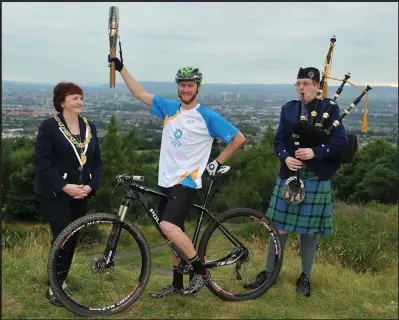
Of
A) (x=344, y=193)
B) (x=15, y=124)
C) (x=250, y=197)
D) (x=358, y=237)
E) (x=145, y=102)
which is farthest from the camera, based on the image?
(x=15, y=124)

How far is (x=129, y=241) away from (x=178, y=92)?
4.71 feet

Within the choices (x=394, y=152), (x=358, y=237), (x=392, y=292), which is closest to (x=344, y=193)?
(x=394, y=152)

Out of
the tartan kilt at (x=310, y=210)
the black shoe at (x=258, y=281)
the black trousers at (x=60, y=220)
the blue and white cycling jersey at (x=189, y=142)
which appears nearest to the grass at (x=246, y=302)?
the black shoe at (x=258, y=281)

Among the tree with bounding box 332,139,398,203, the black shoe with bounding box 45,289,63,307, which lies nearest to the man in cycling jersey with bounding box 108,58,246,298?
the black shoe with bounding box 45,289,63,307

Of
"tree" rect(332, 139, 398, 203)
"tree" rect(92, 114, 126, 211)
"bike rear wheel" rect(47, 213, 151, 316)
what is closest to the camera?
"bike rear wheel" rect(47, 213, 151, 316)

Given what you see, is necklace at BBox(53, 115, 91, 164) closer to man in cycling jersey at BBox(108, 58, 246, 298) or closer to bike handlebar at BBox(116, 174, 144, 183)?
bike handlebar at BBox(116, 174, 144, 183)

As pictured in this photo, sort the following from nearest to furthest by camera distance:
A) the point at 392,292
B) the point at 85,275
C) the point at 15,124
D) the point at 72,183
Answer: the point at 72,183 < the point at 85,275 < the point at 392,292 < the point at 15,124

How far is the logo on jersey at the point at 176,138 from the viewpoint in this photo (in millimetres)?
3760

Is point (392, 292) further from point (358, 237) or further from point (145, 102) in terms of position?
point (145, 102)

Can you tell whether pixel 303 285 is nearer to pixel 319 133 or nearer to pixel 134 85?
pixel 319 133

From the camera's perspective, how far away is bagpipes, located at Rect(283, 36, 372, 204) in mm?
4016

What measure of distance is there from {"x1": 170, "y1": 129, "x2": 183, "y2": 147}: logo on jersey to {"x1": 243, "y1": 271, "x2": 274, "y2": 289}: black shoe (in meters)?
1.64

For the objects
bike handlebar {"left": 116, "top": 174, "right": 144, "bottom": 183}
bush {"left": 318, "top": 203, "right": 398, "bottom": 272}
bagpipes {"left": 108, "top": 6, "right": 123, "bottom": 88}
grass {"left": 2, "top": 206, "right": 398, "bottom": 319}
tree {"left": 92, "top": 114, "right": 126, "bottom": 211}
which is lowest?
tree {"left": 92, "top": 114, "right": 126, "bottom": 211}

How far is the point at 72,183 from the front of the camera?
12.2 ft
